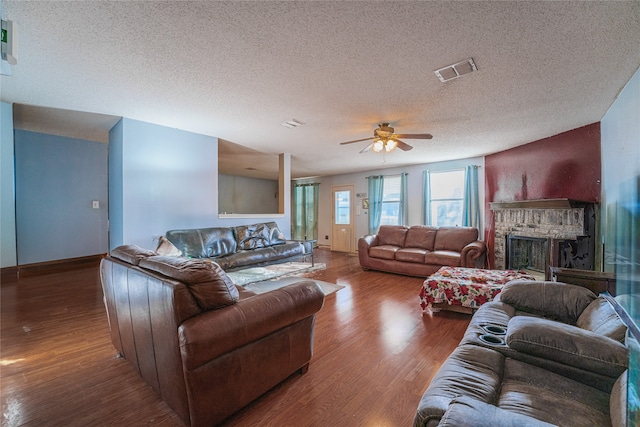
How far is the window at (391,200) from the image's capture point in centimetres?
683

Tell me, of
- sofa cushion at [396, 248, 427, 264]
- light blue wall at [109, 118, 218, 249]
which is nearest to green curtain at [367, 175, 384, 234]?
sofa cushion at [396, 248, 427, 264]

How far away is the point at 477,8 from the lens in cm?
149

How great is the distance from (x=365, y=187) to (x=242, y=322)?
20.9 feet

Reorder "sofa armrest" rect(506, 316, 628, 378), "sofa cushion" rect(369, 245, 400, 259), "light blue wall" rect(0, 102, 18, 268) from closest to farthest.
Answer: "sofa armrest" rect(506, 316, 628, 378) < "light blue wall" rect(0, 102, 18, 268) < "sofa cushion" rect(369, 245, 400, 259)

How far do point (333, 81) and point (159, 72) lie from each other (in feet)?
5.00

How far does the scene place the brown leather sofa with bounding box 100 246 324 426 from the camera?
4.11 ft

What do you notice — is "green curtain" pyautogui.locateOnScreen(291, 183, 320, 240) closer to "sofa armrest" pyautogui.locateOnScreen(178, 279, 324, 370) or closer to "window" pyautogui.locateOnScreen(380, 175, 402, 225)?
"window" pyautogui.locateOnScreen(380, 175, 402, 225)

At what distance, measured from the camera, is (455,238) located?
15.9ft

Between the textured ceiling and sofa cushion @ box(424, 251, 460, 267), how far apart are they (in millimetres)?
2071

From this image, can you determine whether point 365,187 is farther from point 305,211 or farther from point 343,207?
point 305,211

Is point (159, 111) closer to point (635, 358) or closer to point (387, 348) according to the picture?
point (387, 348)

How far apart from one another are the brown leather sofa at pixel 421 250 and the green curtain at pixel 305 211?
3.27 m

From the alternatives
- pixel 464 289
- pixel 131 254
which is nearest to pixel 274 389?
pixel 131 254

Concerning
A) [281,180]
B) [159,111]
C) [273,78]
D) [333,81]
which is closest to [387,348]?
[333,81]
